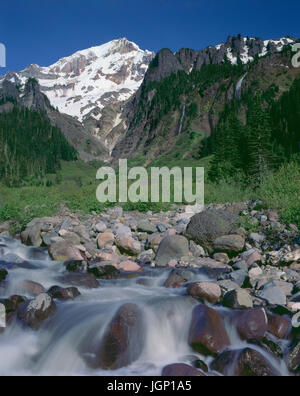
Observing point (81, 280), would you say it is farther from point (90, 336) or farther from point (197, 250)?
point (197, 250)

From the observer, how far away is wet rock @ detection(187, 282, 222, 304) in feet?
20.5

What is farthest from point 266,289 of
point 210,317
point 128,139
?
point 128,139

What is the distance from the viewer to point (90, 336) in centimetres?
510

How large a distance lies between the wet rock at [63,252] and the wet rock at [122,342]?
426 centimetres

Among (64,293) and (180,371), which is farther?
(64,293)

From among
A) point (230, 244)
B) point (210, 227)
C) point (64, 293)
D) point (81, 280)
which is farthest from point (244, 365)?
point (210, 227)

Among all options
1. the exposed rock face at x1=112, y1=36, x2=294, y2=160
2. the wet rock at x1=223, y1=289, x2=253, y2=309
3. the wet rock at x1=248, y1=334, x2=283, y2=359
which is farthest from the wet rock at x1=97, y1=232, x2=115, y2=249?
the exposed rock face at x1=112, y1=36, x2=294, y2=160

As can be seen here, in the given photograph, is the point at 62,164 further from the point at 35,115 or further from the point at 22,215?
the point at 22,215

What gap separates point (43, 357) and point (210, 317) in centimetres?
283

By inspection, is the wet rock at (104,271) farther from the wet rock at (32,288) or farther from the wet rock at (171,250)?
the wet rock at (171,250)

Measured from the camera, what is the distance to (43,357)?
4887 mm

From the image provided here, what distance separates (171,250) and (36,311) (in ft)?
15.1

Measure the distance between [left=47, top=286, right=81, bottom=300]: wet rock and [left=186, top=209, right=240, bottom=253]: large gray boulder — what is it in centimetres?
449

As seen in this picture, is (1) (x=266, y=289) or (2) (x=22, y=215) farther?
(2) (x=22, y=215)
